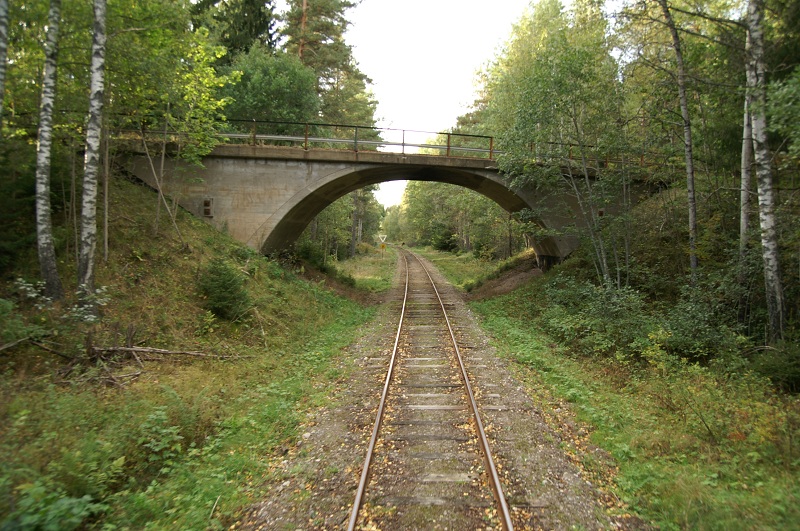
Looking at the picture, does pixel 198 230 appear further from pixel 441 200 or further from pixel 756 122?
pixel 441 200

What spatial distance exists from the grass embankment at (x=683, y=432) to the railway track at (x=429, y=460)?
1.30m

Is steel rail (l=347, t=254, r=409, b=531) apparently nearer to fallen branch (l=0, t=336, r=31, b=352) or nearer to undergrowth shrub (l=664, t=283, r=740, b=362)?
fallen branch (l=0, t=336, r=31, b=352)

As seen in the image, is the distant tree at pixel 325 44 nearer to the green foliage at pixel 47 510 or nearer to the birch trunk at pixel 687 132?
the birch trunk at pixel 687 132

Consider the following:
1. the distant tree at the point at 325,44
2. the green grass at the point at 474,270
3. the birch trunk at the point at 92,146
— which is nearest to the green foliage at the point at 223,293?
Answer: the birch trunk at the point at 92,146

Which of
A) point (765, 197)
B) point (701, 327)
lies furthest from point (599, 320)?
point (765, 197)

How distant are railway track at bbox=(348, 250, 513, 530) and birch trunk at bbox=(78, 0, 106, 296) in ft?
19.5

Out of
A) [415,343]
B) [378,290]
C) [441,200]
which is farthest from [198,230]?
[441,200]

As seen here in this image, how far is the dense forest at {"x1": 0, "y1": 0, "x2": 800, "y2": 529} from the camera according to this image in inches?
201

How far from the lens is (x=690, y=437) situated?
17.7 ft

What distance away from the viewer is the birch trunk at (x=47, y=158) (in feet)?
25.0

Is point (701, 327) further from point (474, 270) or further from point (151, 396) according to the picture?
point (474, 270)

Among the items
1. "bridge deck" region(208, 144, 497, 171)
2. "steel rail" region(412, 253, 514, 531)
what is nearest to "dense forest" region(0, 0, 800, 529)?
"steel rail" region(412, 253, 514, 531)

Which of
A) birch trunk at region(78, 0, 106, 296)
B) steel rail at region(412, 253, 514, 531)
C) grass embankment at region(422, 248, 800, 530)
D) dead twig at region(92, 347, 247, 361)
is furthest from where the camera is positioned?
birch trunk at region(78, 0, 106, 296)

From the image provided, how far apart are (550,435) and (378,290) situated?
56.1 feet
